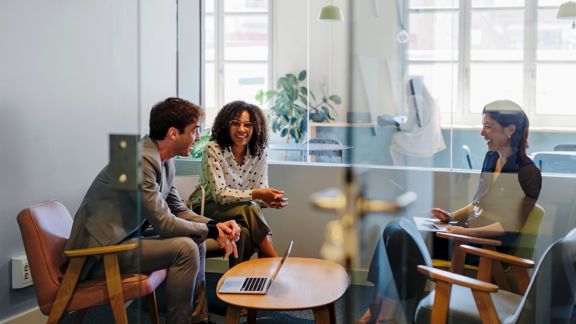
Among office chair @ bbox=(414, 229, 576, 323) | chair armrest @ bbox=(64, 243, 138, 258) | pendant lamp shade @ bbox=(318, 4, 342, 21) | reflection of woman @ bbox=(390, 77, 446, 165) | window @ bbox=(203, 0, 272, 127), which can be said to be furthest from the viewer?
window @ bbox=(203, 0, 272, 127)

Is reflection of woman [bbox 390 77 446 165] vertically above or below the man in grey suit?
above

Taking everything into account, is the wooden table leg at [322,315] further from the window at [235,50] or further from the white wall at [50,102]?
the window at [235,50]

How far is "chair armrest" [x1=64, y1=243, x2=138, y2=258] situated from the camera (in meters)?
1.85

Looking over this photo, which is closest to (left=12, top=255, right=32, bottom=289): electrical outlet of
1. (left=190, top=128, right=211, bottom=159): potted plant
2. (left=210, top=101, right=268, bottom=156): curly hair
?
(left=210, top=101, right=268, bottom=156): curly hair

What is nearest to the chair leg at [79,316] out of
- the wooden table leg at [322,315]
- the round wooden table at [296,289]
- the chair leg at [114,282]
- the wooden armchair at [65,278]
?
the wooden armchair at [65,278]

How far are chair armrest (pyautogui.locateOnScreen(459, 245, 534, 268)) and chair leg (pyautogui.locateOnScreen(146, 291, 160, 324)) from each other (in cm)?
109

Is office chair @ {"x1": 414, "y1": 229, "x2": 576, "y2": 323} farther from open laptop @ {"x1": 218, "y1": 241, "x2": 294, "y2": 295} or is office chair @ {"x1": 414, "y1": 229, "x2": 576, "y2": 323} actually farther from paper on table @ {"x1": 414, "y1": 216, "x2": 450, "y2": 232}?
open laptop @ {"x1": 218, "y1": 241, "x2": 294, "y2": 295}

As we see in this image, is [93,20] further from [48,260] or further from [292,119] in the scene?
[292,119]

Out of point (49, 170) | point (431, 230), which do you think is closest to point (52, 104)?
point (49, 170)

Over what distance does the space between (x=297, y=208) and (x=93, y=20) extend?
1315 millimetres

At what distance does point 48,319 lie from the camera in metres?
1.88

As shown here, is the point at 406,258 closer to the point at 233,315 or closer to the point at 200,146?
the point at 233,315

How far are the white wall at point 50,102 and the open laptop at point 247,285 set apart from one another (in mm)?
601

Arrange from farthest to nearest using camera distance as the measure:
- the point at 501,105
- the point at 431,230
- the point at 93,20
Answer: the point at 93,20
the point at 431,230
the point at 501,105
